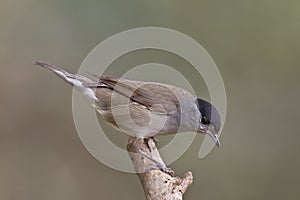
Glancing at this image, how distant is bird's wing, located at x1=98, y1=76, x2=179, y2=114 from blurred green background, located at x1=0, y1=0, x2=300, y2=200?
131 centimetres

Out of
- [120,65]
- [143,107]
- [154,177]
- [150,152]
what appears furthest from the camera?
[120,65]

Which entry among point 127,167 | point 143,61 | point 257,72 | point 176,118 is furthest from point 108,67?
point 176,118

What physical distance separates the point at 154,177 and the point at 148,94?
0.54 metres

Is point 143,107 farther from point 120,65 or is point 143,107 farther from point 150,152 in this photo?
point 120,65

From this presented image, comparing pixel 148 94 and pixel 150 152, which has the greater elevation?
pixel 148 94

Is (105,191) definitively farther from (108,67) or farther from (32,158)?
(108,67)

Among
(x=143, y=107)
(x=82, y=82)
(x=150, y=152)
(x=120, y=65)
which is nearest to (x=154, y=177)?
(x=150, y=152)

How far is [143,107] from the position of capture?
2639mm

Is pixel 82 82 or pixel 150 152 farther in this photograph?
pixel 82 82

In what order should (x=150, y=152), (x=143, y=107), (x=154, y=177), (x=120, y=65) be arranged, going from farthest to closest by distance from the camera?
1. (x=120, y=65)
2. (x=143, y=107)
3. (x=150, y=152)
4. (x=154, y=177)

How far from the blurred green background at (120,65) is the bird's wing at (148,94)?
1.31 m

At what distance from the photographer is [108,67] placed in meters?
4.02

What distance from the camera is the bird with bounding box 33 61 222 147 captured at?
261 cm

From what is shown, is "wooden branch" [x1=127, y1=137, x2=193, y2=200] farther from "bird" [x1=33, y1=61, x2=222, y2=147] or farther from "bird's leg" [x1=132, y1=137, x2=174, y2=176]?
"bird" [x1=33, y1=61, x2=222, y2=147]
